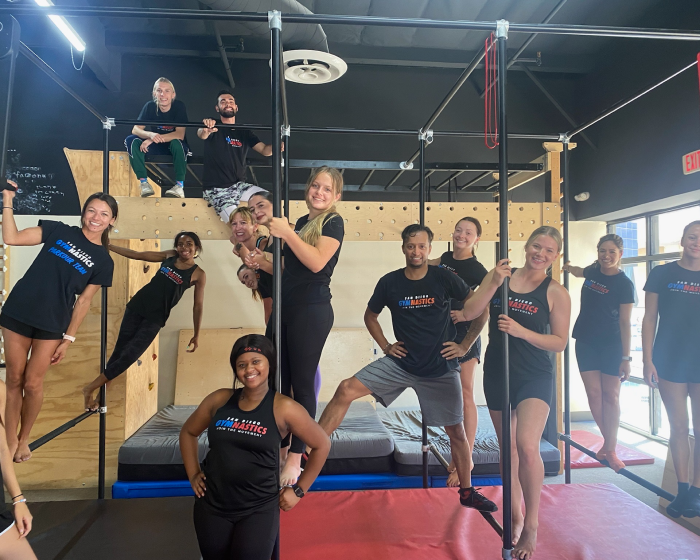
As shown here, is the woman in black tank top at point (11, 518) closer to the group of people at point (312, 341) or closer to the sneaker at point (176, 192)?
the group of people at point (312, 341)

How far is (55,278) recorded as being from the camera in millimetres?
2307

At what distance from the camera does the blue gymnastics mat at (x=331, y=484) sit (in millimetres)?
3586

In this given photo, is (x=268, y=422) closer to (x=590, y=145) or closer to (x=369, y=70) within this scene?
(x=369, y=70)

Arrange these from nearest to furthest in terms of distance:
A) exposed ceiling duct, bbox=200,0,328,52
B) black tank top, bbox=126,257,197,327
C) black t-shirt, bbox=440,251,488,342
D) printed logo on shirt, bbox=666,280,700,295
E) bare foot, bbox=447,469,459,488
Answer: printed logo on shirt, bbox=666,280,700,295 < bare foot, bbox=447,469,459,488 < black t-shirt, bbox=440,251,488,342 < black tank top, bbox=126,257,197,327 < exposed ceiling duct, bbox=200,0,328,52

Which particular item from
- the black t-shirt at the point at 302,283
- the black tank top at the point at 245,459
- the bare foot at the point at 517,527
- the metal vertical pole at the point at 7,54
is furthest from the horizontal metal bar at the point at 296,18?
the bare foot at the point at 517,527

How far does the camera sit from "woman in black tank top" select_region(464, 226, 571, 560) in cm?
208

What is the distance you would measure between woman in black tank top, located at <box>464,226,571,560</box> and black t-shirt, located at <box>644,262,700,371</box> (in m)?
0.98

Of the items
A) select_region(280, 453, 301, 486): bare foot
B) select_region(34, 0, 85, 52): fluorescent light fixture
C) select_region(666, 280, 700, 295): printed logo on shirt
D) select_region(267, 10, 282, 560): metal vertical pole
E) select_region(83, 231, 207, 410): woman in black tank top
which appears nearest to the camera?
select_region(267, 10, 282, 560): metal vertical pole

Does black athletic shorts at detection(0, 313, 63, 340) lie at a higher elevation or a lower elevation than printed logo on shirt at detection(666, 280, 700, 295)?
lower

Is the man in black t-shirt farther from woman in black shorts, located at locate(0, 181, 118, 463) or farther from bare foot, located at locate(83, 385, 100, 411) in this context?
bare foot, located at locate(83, 385, 100, 411)

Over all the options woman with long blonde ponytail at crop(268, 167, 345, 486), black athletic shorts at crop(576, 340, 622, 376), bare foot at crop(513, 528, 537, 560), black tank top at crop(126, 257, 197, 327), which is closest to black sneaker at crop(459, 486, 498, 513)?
bare foot at crop(513, 528, 537, 560)

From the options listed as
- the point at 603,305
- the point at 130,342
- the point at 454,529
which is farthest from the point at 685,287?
the point at 130,342

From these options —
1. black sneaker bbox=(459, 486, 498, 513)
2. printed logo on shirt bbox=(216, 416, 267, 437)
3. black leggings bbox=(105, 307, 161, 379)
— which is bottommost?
black sneaker bbox=(459, 486, 498, 513)

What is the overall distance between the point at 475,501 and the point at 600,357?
140 centimetres
